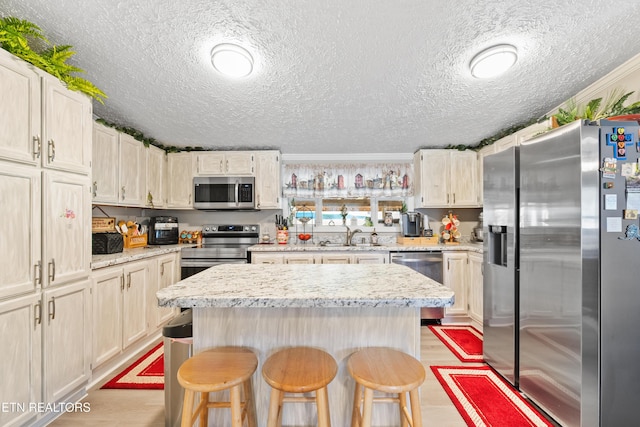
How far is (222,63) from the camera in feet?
5.78

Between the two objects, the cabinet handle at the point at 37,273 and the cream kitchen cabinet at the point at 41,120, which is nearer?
the cream kitchen cabinet at the point at 41,120

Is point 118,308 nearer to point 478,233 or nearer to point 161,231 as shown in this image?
point 161,231

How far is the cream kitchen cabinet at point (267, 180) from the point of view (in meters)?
3.78

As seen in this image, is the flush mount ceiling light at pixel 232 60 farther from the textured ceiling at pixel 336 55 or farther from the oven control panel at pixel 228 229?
the oven control panel at pixel 228 229

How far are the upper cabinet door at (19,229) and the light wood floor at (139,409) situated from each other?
36.6 inches

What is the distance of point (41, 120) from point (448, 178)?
4013 millimetres

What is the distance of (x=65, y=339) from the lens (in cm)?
175

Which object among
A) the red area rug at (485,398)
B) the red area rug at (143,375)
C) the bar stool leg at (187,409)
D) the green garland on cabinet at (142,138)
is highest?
the green garland on cabinet at (142,138)

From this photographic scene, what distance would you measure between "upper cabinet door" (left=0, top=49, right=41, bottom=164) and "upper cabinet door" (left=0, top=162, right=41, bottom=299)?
93 millimetres

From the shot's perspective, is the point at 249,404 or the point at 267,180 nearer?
the point at 249,404

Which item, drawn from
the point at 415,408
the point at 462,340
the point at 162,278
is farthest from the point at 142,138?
the point at 462,340

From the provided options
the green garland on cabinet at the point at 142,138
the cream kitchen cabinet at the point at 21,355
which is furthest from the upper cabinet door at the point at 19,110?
the green garland on cabinet at the point at 142,138

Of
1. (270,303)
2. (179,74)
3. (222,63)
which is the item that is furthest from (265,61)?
(270,303)

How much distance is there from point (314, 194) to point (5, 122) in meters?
3.08
